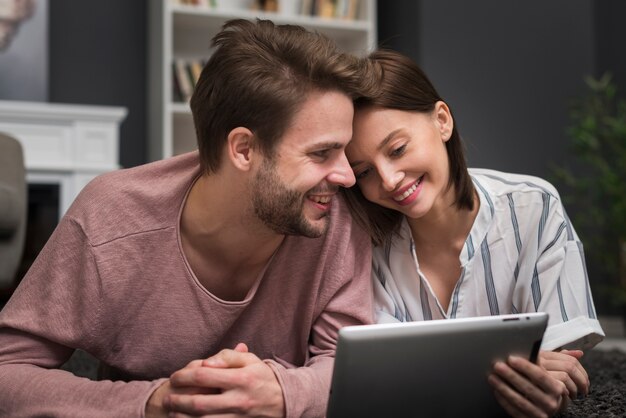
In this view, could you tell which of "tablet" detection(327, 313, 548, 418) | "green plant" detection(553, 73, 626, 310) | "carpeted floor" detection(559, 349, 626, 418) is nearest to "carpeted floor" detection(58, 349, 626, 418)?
"carpeted floor" detection(559, 349, 626, 418)

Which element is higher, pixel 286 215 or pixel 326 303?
pixel 286 215

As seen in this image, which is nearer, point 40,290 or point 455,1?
point 40,290

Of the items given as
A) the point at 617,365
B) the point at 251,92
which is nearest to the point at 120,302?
the point at 251,92

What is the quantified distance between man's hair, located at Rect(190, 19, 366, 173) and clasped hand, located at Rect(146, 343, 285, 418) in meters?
0.38

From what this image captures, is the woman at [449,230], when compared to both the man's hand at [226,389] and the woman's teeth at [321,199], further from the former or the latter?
the man's hand at [226,389]

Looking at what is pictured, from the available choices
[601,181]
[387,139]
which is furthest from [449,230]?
[601,181]

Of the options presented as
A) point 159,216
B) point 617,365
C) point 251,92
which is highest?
point 251,92

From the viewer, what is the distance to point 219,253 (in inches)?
60.7

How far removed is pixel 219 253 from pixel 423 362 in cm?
52

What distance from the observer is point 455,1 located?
4.41 metres

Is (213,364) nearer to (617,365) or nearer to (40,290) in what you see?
(40,290)

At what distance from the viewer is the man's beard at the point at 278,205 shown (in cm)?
141

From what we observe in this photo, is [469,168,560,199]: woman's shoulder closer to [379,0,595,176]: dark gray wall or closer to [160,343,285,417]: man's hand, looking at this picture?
[160,343,285,417]: man's hand

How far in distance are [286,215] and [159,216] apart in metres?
0.24
